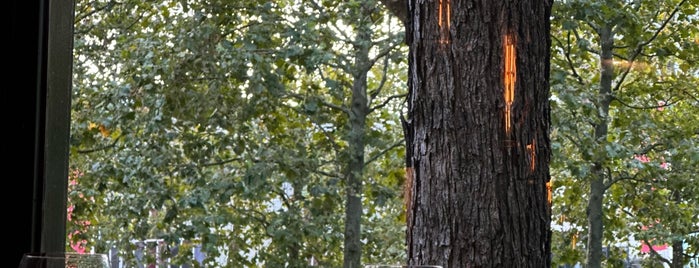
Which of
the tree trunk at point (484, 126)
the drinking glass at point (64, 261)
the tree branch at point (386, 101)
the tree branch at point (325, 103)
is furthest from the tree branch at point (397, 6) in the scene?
the drinking glass at point (64, 261)

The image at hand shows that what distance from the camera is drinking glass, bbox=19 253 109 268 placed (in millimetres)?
682

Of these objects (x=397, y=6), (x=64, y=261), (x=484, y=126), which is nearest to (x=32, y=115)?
(x=64, y=261)

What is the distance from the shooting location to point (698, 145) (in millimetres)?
4867

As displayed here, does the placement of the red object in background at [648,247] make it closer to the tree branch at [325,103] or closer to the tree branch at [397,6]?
the tree branch at [325,103]

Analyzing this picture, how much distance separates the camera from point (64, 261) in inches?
27.6

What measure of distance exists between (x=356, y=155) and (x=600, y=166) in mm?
1154

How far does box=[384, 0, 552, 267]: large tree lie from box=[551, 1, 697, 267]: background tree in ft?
6.88

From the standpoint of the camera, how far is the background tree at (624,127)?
4.43 meters

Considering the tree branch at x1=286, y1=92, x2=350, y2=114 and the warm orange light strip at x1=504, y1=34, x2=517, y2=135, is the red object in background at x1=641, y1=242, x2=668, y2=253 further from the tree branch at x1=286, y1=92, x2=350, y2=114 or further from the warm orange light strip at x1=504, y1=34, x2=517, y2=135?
the warm orange light strip at x1=504, y1=34, x2=517, y2=135

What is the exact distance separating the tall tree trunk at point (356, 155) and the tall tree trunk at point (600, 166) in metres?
1.11

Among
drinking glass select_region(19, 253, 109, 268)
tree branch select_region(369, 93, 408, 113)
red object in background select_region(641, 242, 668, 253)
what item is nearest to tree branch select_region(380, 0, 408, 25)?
tree branch select_region(369, 93, 408, 113)

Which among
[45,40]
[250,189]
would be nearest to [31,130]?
[45,40]

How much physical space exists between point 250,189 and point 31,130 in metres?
3.45

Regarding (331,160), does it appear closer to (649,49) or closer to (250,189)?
(250,189)
